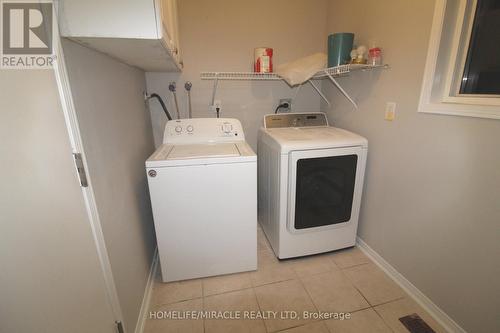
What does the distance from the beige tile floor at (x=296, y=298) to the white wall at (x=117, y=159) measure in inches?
10.5

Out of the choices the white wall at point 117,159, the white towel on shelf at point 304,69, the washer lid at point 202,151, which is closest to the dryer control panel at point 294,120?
the white towel on shelf at point 304,69

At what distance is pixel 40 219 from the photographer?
82 cm

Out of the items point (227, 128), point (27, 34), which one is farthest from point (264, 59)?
point (27, 34)

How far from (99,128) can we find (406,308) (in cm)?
202

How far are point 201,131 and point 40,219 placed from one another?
125cm

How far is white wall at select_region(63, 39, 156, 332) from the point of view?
938 millimetres

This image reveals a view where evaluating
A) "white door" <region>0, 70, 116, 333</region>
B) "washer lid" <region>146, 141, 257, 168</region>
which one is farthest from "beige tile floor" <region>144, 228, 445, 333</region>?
"washer lid" <region>146, 141, 257, 168</region>

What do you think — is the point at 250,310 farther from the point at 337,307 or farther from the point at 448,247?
the point at 448,247

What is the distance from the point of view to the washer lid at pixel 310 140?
62.8 inches

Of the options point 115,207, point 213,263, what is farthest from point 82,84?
point 213,263

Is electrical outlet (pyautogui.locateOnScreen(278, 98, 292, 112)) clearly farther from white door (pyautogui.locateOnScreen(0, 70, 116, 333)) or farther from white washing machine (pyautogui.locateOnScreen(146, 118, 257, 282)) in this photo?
white door (pyautogui.locateOnScreen(0, 70, 116, 333))

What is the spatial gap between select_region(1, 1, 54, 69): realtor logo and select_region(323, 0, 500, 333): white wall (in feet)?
5.88

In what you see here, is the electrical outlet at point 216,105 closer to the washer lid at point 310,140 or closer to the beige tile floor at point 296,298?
the washer lid at point 310,140

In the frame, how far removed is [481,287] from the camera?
3.78ft
